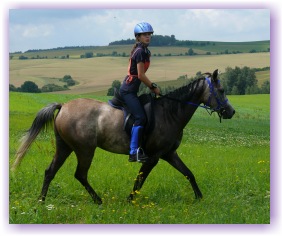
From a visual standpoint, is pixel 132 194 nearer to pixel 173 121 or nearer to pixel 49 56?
pixel 173 121

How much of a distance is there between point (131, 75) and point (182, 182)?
2.83m

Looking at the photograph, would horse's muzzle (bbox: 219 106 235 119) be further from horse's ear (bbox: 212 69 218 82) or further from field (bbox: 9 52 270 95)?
field (bbox: 9 52 270 95)

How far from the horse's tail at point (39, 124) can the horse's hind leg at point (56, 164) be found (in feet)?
1.26

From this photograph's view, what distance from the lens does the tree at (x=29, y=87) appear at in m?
11.2

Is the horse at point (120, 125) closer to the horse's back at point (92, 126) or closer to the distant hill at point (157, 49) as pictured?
the horse's back at point (92, 126)

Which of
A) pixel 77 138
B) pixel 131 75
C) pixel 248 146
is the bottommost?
pixel 248 146

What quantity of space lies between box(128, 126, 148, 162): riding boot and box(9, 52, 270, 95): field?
2.38 metres

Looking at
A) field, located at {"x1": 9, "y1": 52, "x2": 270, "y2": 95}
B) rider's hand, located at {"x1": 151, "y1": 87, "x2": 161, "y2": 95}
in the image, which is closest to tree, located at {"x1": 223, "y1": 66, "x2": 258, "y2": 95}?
field, located at {"x1": 9, "y1": 52, "x2": 270, "y2": 95}

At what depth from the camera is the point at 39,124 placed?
9.71 meters

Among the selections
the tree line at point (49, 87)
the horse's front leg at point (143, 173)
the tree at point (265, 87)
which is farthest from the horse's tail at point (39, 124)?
the tree at point (265, 87)

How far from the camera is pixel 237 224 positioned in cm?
831

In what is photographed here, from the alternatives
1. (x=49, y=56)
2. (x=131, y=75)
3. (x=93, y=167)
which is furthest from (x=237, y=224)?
(x=49, y=56)

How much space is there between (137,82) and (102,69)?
315 cm
